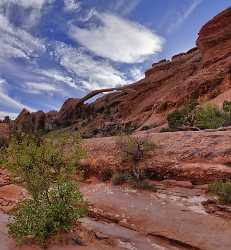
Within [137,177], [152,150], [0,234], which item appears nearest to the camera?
[0,234]

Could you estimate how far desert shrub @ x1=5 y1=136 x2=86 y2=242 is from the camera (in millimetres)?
11367

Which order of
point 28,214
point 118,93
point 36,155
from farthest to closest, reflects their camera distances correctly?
point 118,93, point 36,155, point 28,214

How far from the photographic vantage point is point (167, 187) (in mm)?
17469

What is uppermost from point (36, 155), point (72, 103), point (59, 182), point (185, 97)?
point (72, 103)

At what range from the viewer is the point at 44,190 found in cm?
1351

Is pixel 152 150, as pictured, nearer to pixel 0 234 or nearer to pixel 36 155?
pixel 36 155

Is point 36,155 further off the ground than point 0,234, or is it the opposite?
point 36,155

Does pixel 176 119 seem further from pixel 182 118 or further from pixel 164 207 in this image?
pixel 164 207

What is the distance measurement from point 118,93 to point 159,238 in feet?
197

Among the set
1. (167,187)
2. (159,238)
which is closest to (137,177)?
(167,187)

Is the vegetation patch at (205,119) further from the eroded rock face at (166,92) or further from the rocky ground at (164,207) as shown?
the rocky ground at (164,207)

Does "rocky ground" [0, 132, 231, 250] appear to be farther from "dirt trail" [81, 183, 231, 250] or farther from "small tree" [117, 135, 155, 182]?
"small tree" [117, 135, 155, 182]

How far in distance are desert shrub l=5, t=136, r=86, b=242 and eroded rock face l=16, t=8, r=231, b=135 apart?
23.2m

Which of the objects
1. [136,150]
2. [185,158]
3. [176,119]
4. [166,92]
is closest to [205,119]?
[176,119]
